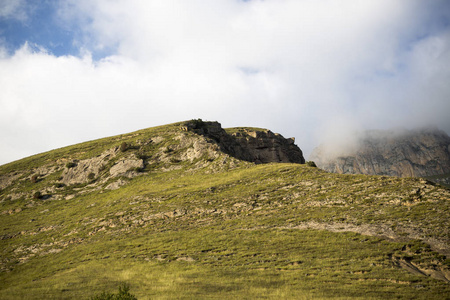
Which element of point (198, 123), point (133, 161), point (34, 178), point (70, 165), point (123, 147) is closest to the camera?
point (133, 161)

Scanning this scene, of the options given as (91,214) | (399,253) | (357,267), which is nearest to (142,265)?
(357,267)

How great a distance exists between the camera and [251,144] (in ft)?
384

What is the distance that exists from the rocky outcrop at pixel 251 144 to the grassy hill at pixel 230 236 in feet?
99.8

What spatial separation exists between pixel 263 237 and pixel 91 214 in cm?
4396

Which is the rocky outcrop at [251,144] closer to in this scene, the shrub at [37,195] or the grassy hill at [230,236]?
the grassy hill at [230,236]

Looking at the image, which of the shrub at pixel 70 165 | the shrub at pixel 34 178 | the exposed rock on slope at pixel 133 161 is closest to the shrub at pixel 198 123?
the exposed rock on slope at pixel 133 161

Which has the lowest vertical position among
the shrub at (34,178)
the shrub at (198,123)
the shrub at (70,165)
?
the shrub at (34,178)

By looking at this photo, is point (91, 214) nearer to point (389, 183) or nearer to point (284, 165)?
point (284, 165)

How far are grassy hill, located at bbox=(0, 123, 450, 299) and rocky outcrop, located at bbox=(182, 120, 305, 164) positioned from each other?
99.8 ft

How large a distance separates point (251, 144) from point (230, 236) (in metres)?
79.9

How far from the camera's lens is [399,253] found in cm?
2798

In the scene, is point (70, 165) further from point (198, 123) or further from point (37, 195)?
point (198, 123)

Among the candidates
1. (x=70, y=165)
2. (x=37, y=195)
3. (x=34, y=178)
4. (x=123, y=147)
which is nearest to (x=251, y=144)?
(x=123, y=147)

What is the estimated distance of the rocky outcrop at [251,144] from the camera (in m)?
110
